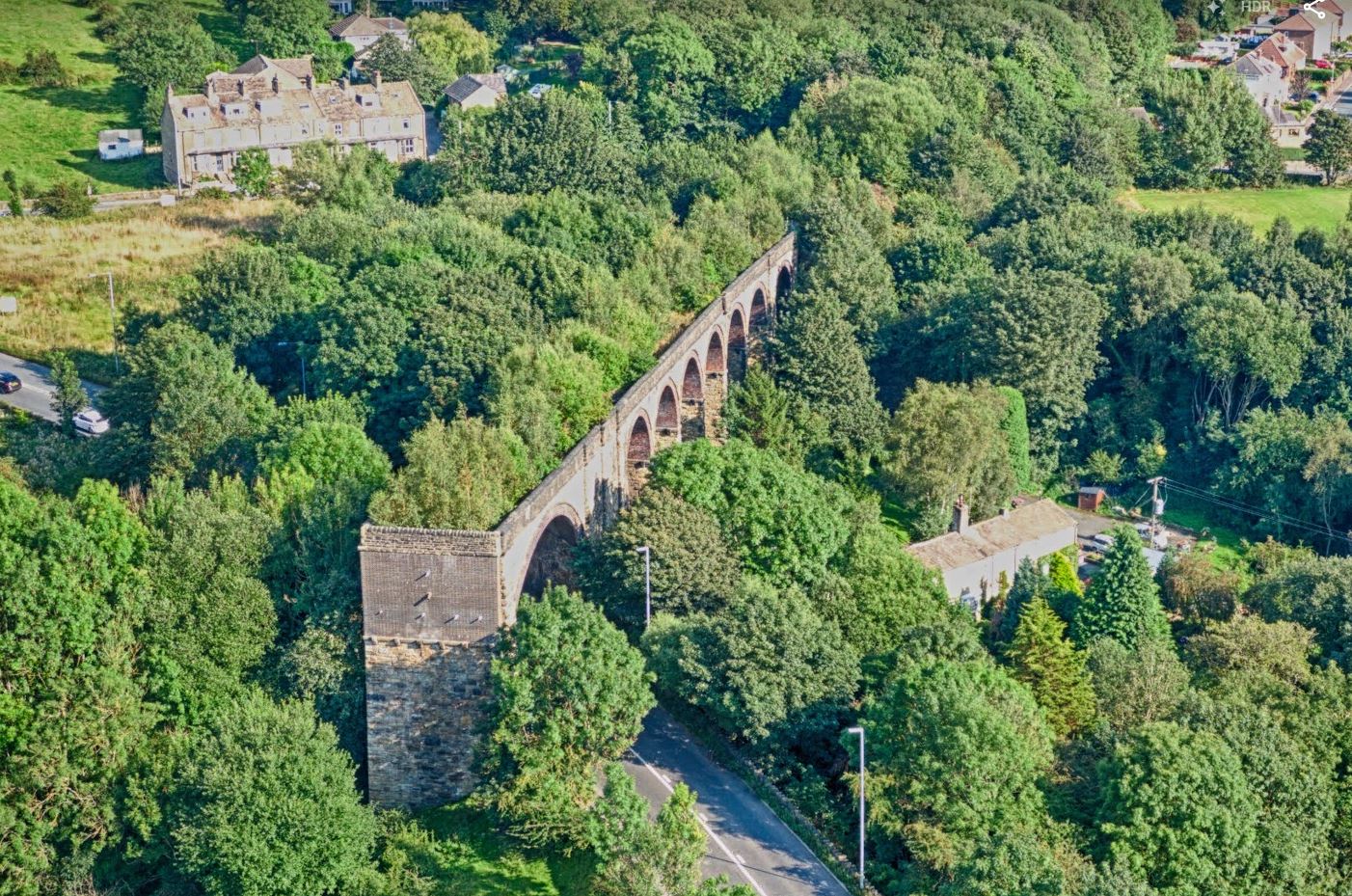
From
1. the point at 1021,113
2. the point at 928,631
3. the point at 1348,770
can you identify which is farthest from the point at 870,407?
the point at 1021,113

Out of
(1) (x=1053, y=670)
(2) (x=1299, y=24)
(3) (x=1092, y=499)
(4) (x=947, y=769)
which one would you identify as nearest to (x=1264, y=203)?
(3) (x=1092, y=499)

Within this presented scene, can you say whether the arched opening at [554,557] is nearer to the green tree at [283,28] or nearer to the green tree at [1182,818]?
the green tree at [1182,818]

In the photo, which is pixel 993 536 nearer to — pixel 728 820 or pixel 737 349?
pixel 737 349

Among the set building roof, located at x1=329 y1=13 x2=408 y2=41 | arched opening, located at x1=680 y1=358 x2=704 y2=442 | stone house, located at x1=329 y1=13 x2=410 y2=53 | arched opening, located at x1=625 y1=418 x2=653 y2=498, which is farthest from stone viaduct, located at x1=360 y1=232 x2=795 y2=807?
building roof, located at x1=329 y1=13 x2=408 y2=41

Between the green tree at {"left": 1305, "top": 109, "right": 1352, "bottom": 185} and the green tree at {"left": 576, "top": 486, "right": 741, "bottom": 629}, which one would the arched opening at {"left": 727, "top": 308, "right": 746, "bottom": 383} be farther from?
the green tree at {"left": 1305, "top": 109, "right": 1352, "bottom": 185}

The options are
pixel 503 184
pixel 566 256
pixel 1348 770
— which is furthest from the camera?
pixel 503 184

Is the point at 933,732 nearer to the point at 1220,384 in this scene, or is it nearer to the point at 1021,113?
the point at 1220,384
